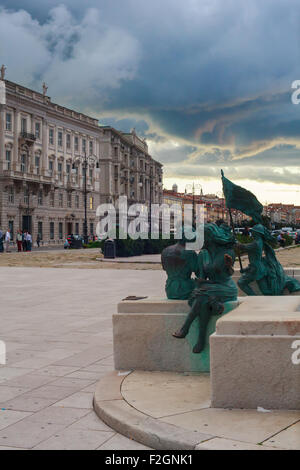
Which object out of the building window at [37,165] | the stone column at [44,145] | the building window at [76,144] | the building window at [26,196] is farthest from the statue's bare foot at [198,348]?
the building window at [76,144]

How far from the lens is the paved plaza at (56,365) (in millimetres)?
3957

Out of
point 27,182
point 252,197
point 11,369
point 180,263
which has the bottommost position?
point 11,369

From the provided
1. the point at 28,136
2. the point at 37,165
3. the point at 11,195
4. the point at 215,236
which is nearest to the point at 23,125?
the point at 28,136

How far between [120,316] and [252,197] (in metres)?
2.34

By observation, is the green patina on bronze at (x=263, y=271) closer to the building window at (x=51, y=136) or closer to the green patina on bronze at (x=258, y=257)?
the green patina on bronze at (x=258, y=257)

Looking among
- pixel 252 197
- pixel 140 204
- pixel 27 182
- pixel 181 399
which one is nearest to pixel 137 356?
pixel 181 399

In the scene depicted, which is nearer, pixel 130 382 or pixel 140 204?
pixel 130 382

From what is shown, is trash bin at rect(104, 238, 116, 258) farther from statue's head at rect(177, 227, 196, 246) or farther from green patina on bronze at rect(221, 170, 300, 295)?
statue's head at rect(177, 227, 196, 246)

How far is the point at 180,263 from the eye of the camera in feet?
17.7

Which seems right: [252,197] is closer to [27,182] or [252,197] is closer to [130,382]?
[130,382]

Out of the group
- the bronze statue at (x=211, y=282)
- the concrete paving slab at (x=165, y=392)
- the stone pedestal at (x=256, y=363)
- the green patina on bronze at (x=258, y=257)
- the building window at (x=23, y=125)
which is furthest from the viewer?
the building window at (x=23, y=125)

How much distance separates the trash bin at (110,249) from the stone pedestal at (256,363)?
956 inches

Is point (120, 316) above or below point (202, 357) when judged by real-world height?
above

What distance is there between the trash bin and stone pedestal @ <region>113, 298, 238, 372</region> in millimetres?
23093
